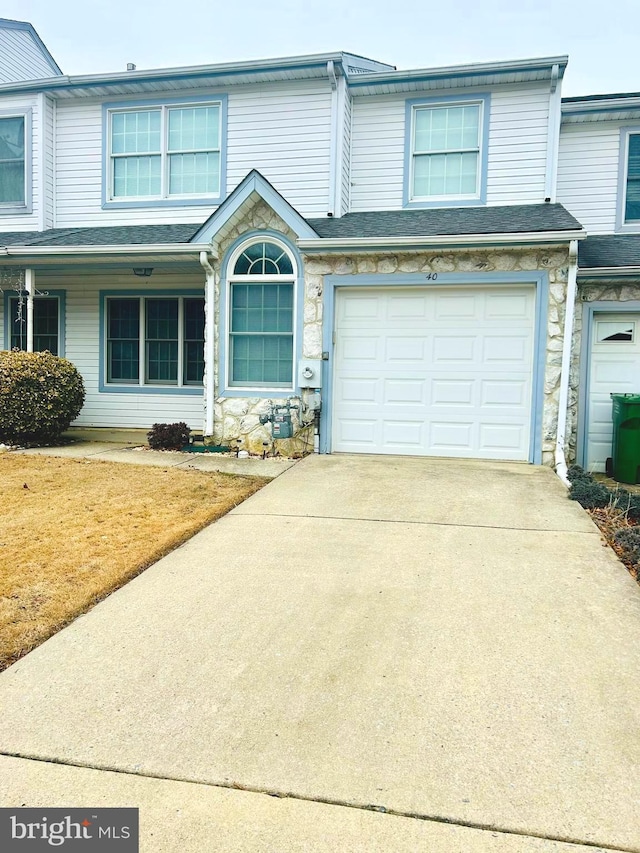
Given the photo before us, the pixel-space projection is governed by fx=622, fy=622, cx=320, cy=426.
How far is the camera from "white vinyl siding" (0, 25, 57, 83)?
1410cm

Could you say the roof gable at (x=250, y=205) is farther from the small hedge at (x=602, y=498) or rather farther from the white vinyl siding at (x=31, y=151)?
the small hedge at (x=602, y=498)

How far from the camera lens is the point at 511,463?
839 cm

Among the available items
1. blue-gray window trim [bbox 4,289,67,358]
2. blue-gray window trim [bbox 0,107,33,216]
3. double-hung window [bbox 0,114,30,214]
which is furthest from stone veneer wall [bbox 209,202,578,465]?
double-hung window [bbox 0,114,30,214]

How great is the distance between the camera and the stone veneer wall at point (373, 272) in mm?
8180

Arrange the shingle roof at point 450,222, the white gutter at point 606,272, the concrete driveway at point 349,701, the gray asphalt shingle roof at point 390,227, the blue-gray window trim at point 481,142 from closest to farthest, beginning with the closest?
the concrete driveway at point 349,701, the shingle roof at point 450,222, the gray asphalt shingle roof at point 390,227, the white gutter at point 606,272, the blue-gray window trim at point 481,142

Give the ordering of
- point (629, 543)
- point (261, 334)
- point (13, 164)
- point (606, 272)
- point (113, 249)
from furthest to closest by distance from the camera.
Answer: point (13, 164), point (113, 249), point (261, 334), point (606, 272), point (629, 543)

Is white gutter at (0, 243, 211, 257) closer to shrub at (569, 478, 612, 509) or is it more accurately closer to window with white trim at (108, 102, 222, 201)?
window with white trim at (108, 102, 222, 201)

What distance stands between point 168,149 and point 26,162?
280 centimetres

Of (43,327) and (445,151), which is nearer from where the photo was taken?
(445,151)

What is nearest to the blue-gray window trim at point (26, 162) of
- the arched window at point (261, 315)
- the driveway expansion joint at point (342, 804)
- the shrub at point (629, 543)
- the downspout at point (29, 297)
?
the downspout at point (29, 297)

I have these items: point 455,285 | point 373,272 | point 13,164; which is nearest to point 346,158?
point 373,272

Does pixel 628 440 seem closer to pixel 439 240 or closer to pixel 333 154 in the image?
pixel 439 240

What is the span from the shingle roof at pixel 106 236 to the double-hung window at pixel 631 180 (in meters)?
7.22

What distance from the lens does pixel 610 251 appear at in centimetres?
943
